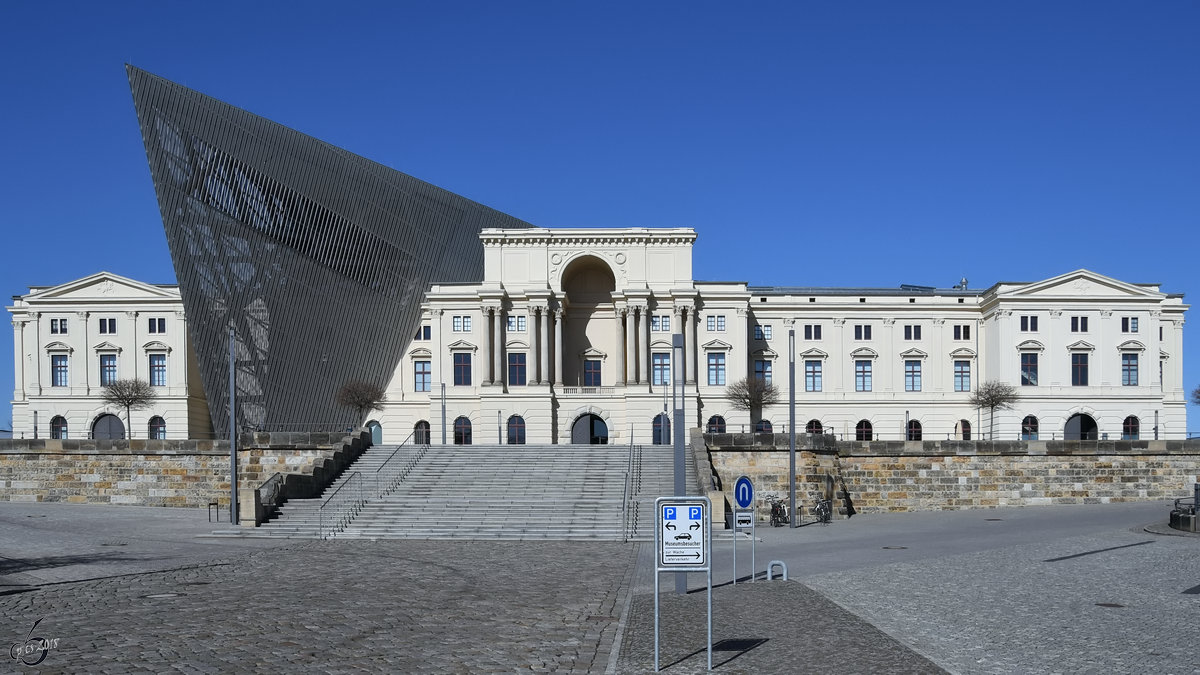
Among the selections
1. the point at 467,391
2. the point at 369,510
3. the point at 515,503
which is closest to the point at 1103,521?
the point at 515,503

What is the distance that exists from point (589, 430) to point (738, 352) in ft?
33.4

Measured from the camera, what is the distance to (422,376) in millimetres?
72250

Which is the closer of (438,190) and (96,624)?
(96,624)

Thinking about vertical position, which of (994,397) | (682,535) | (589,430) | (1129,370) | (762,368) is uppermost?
(762,368)

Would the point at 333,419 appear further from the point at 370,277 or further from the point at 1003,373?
the point at 1003,373

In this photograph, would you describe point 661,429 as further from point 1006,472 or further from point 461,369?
point 1006,472

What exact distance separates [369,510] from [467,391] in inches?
1278

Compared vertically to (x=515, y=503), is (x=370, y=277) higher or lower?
higher

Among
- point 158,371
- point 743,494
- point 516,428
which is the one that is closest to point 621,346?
point 516,428

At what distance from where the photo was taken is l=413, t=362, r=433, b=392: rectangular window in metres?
72.2

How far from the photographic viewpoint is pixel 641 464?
45.0m

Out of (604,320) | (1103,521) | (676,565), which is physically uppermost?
(604,320)

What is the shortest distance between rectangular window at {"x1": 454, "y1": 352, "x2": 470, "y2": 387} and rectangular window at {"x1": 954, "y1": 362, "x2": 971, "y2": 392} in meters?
30.7

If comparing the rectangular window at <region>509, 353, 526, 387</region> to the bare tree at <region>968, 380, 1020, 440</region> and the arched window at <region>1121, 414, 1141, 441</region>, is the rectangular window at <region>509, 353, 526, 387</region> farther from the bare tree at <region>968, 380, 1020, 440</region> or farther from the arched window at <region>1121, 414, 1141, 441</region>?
the arched window at <region>1121, 414, 1141, 441</region>
